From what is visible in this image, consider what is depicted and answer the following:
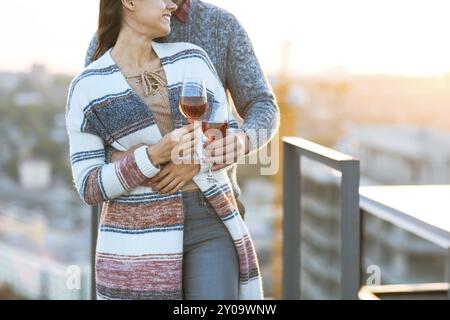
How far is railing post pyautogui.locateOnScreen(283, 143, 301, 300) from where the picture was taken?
2.42 meters

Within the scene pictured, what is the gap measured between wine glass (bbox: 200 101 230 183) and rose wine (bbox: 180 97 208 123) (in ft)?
0.09

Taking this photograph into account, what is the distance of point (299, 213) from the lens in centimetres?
245

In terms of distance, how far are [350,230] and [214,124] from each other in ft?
1.99

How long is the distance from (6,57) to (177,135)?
149ft

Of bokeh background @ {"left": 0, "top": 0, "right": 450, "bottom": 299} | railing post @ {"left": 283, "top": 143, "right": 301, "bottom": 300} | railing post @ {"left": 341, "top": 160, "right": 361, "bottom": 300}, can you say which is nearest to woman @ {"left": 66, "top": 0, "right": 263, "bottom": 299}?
railing post @ {"left": 341, "top": 160, "right": 361, "bottom": 300}

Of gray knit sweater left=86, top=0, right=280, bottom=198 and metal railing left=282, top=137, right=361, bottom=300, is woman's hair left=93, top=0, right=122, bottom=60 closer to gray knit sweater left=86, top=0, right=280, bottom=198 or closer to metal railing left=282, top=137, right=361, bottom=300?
gray knit sweater left=86, top=0, right=280, bottom=198

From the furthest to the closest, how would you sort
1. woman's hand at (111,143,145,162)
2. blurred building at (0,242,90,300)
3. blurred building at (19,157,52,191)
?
blurred building at (19,157,52,191)
blurred building at (0,242,90,300)
woman's hand at (111,143,145,162)

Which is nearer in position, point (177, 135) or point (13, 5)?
point (177, 135)

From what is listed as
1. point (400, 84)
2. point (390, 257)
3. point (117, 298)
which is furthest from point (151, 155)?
A: point (400, 84)

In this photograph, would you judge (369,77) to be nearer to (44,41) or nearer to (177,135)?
(44,41)

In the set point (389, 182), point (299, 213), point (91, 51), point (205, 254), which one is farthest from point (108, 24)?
point (389, 182)

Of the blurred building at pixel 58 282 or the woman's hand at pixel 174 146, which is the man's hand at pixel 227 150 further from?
the blurred building at pixel 58 282

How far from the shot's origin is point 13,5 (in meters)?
45.8

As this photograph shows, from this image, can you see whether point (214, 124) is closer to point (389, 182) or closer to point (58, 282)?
point (58, 282)
